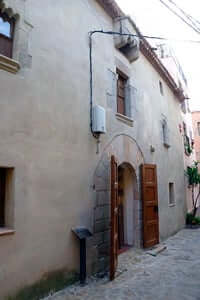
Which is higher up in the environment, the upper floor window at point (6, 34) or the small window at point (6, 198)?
the upper floor window at point (6, 34)

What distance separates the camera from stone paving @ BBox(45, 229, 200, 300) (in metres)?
3.71

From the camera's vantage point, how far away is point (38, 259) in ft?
11.4

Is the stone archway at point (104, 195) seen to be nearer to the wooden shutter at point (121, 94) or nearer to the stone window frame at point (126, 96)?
the stone window frame at point (126, 96)

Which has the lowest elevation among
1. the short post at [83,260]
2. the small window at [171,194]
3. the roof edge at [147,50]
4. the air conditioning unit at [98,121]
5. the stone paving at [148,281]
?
the stone paving at [148,281]

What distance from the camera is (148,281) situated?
4320 mm

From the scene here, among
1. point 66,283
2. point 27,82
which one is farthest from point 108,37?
point 66,283

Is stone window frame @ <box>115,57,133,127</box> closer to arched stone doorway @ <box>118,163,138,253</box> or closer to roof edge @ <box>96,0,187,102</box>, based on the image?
roof edge @ <box>96,0,187,102</box>

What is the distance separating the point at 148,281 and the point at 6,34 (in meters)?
4.50

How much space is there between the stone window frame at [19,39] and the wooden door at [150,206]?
429cm

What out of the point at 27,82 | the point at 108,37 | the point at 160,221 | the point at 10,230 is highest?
the point at 108,37

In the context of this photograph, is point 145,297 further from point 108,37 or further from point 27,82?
point 108,37

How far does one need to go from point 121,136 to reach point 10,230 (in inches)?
138

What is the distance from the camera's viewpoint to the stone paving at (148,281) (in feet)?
12.2

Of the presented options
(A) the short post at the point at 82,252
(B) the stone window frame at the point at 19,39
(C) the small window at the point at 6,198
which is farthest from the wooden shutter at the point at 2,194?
(B) the stone window frame at the point at 19,39
